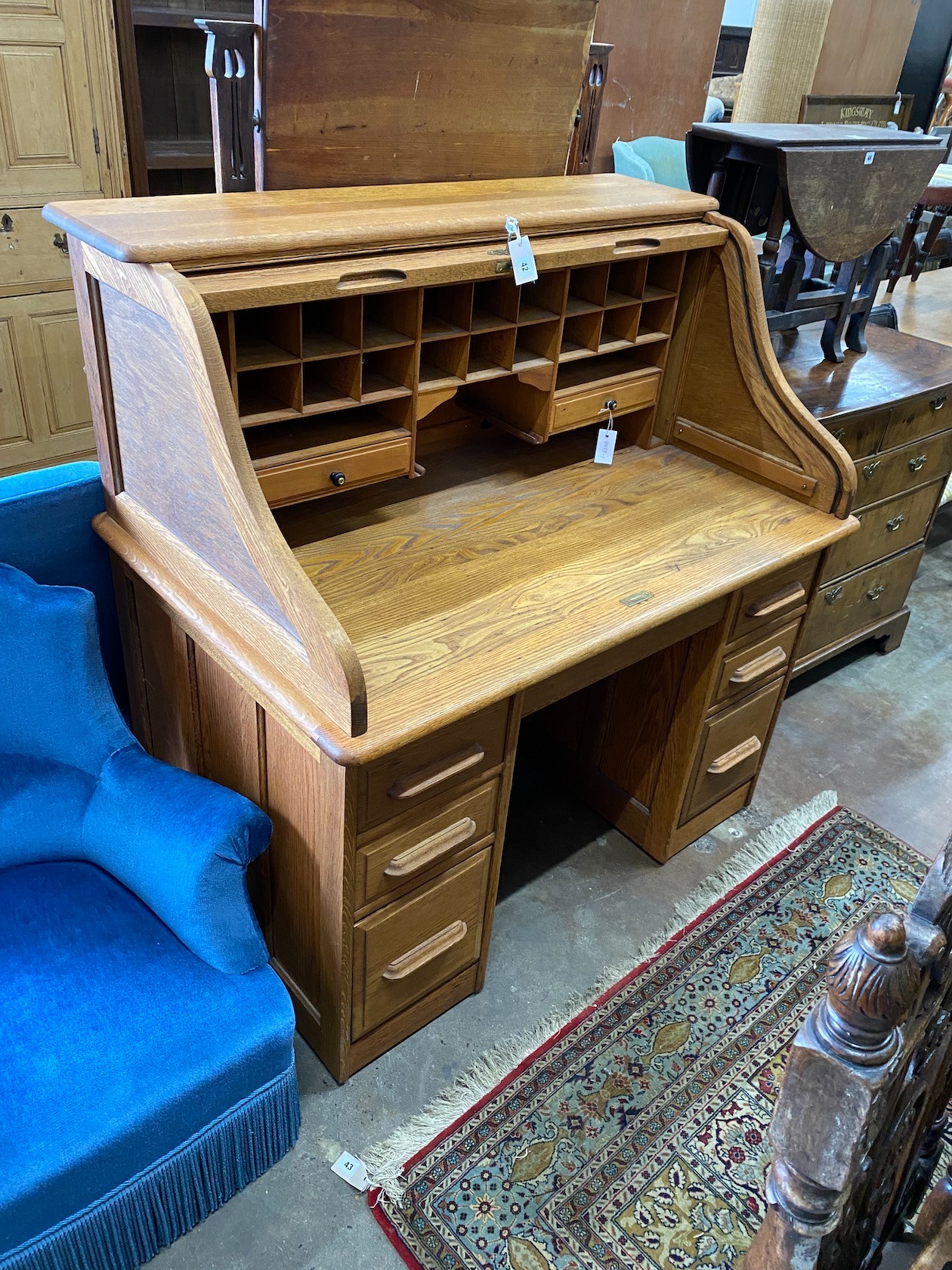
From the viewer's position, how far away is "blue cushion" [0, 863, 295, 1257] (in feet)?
4.18

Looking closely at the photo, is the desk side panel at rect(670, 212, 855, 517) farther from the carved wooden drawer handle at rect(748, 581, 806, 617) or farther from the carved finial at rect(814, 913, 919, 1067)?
the carved finial at rect(814, 913, 919, 1067)

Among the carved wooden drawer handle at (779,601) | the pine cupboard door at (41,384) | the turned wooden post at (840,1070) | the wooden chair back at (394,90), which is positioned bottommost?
the pine cupboard door at (41,384)

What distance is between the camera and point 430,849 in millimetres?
1624

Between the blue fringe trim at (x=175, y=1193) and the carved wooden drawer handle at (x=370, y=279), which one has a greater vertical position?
the carved wooden drawer handle at (x=370, y=279)

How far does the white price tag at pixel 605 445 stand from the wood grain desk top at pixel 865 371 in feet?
1.69

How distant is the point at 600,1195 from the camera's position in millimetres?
1674

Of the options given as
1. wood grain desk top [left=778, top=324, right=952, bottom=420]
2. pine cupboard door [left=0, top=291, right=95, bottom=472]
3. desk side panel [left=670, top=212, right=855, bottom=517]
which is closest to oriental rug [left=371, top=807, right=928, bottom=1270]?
desk side panel [left=670, top=212, right=855, bottom=517]

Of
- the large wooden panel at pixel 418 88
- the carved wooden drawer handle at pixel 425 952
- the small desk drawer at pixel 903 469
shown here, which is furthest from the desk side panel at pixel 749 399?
the carved wooden drawer handle at pixel 425 952

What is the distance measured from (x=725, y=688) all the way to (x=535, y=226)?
3.47 ft

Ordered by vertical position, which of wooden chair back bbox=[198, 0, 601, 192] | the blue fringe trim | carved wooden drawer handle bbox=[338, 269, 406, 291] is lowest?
the blue fringe trim

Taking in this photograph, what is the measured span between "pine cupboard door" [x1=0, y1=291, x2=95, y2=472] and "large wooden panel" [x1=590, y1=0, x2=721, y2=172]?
114 inches

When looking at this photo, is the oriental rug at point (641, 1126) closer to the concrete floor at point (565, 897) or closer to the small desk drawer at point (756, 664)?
the concrete floor at point (565, 897)

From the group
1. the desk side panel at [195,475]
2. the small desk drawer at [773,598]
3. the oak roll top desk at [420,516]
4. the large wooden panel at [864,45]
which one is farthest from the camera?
the large wooden panel at [864,45]

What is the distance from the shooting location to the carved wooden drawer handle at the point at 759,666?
85.0 inches
